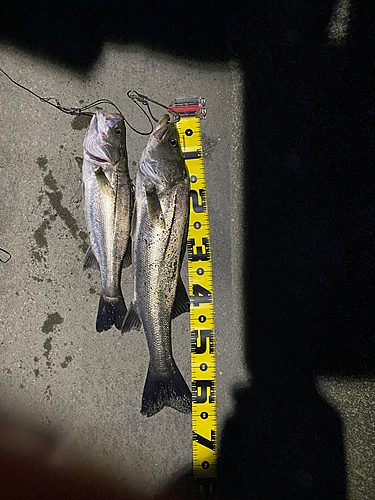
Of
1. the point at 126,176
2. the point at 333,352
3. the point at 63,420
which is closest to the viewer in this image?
the point at 126,176

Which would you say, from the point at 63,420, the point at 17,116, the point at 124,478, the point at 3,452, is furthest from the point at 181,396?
the point at 17,116

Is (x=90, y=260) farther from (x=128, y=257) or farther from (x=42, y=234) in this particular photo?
(x=42, y=234)

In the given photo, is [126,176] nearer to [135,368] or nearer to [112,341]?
[112,341]

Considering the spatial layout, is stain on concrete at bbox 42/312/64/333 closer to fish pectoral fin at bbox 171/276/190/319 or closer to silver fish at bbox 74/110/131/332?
silver fish at bbox 74/110/131/332

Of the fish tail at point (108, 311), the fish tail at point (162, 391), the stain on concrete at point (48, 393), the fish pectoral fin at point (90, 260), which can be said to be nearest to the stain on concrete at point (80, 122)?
the fish pectoral fin at point (90, 260)

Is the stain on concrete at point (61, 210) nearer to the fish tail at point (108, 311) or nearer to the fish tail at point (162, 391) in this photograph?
the fish tail at point (108, 311)

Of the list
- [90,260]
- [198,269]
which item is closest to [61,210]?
[90,260]
